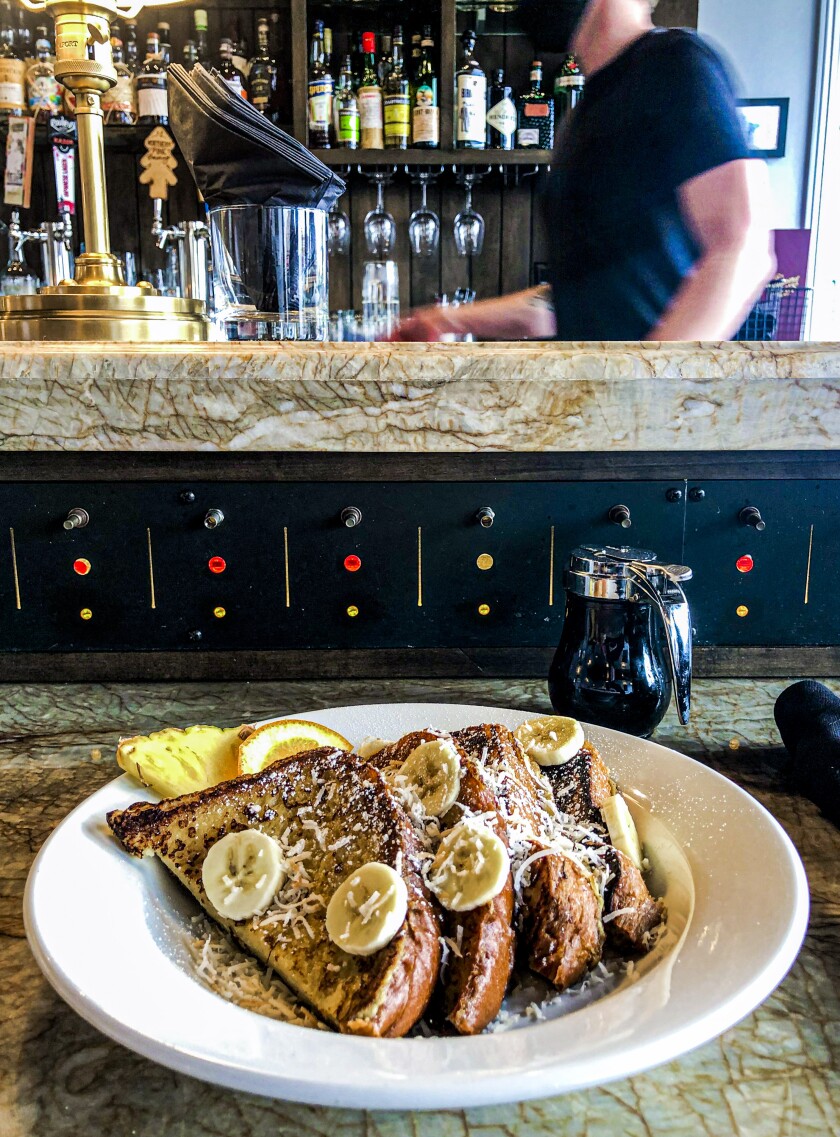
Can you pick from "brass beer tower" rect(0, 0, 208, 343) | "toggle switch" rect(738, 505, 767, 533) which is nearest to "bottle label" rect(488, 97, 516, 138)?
"brass beer tower" rect(0, 0, 208, 343)

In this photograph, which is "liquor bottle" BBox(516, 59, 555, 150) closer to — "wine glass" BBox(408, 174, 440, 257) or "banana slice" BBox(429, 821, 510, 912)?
"wine glass" BBox(408, 174, 440, 257)

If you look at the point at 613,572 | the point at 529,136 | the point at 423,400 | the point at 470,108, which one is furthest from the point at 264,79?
the point at 613,572

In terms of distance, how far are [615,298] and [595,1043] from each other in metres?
2.04

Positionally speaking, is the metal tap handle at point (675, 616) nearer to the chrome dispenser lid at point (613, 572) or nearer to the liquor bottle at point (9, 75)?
the chrome dispenser lid at point (613, 572)

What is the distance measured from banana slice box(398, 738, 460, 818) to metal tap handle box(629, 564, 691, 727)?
0.28 meters

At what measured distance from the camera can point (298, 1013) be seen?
0.48m

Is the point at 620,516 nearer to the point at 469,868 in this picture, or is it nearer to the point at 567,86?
the point at 469,868

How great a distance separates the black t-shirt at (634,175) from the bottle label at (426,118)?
Answer: 100 centimetres

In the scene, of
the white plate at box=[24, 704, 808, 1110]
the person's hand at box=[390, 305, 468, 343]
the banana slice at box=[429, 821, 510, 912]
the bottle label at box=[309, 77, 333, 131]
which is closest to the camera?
the white plate at box=[24, 704, 808, 1110]

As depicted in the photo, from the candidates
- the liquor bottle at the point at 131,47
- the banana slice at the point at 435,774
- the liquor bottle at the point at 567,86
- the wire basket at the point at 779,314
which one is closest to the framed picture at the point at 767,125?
the wire basket at the point at 779,314

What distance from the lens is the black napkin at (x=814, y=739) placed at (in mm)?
758

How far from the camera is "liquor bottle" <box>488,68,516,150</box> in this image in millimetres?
3352

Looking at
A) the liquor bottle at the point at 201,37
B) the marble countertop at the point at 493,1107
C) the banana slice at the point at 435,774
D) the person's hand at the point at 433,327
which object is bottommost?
the marble countertop at the point at 493,1107

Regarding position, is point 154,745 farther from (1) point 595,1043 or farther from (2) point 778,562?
(2) point 778,562
